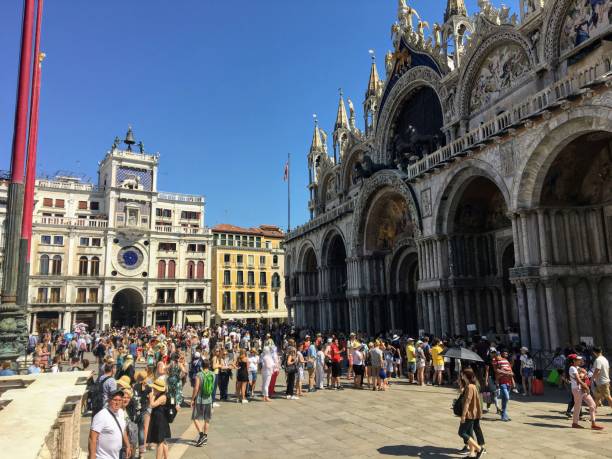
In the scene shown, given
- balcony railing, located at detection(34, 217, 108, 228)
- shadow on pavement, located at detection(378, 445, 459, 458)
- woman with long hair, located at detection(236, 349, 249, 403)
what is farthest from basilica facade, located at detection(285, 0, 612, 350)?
balcony railing, located at detection(34, 217, 108, 228)

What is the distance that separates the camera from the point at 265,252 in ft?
210

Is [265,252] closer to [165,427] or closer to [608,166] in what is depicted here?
[608,166]

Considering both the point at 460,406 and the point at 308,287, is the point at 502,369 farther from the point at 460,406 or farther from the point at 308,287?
the point at 308,287

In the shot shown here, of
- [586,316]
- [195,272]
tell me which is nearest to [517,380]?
[586,316]

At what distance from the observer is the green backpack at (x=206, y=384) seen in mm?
9641

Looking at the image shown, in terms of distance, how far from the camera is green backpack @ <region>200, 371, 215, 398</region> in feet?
31.6

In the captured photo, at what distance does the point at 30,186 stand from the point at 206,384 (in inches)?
386

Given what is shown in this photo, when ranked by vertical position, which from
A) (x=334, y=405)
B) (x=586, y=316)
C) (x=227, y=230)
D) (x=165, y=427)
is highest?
(x=227, y=230)

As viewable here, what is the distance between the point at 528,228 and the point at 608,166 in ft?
10.8

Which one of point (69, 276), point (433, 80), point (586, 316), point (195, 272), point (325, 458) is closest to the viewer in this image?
point (325, 458)

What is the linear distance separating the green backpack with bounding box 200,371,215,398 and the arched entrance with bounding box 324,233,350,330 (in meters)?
→ 24.8

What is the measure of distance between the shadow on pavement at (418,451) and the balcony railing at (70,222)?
50.4 metres

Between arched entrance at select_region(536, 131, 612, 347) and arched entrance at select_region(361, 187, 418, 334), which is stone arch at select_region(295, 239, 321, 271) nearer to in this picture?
arched entrance at select_region(361, 187, 418, 334)

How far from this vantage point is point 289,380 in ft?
48.4
